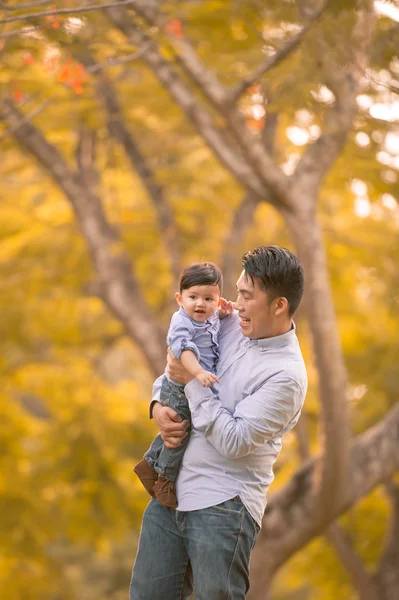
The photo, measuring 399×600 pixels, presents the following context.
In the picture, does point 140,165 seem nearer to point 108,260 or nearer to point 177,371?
point 108,260

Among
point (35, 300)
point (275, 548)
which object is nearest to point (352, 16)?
point (275, 548)

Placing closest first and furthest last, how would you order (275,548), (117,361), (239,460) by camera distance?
1. (239,460)
2. (275,548)
3. (117,361)

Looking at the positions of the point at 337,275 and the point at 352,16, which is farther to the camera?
the point at 337,275

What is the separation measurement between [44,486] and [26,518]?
0.44 meters

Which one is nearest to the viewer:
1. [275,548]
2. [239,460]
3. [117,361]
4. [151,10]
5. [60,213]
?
[239,460]

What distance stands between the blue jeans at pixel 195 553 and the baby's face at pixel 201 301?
0.61 m

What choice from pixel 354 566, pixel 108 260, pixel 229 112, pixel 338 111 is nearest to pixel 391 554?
pixel 354 566

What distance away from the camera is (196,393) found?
257 cm

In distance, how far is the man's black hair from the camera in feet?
8.59

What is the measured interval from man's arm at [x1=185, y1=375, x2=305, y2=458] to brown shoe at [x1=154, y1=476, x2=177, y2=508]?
28 centimetres

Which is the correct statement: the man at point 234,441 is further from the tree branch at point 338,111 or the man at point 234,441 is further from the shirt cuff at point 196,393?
the tree branch at point 338,111

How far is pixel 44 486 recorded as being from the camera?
10.5 metres

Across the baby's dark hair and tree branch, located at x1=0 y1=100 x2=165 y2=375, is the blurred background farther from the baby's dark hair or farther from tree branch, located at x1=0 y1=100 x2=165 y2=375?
the baby's dark hair

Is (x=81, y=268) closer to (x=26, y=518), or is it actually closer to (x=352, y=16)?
(x=26, y=518)
